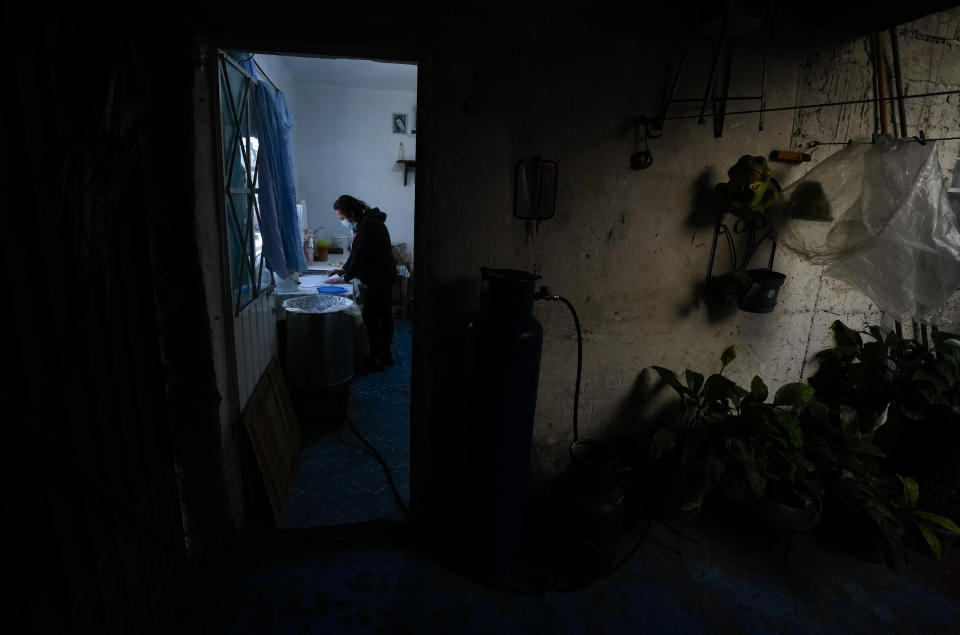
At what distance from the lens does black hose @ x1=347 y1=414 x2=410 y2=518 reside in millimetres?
2691

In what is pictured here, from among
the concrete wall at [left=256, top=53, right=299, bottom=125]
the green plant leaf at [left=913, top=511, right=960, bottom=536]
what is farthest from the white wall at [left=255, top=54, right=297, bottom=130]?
the green plant leaf at [left=913, top=511, right=960, bottom=536]

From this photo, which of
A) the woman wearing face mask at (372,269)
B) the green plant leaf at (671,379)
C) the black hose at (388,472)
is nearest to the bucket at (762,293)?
the green plant leaf at (671,379)

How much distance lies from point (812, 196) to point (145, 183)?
3047mm

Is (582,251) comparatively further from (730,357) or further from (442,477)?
(442,477)

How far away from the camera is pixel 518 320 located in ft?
6.56

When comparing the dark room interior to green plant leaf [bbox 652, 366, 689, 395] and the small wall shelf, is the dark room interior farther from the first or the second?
the small wall shelf

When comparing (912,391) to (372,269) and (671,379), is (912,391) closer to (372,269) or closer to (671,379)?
(671,379)

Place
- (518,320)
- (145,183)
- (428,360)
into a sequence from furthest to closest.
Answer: (428,360), (518,320), (145,183)

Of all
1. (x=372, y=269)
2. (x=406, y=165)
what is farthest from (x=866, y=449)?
(x=406, y=165)

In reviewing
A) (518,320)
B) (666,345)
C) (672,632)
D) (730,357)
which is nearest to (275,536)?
(518,320)

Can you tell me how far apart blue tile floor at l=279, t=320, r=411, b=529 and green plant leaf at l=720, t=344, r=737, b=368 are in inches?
80.8

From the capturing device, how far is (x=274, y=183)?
3254 millimetres

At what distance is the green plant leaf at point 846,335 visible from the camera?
279 centimetres

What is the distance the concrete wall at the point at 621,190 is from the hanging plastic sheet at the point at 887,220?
0.74ft
